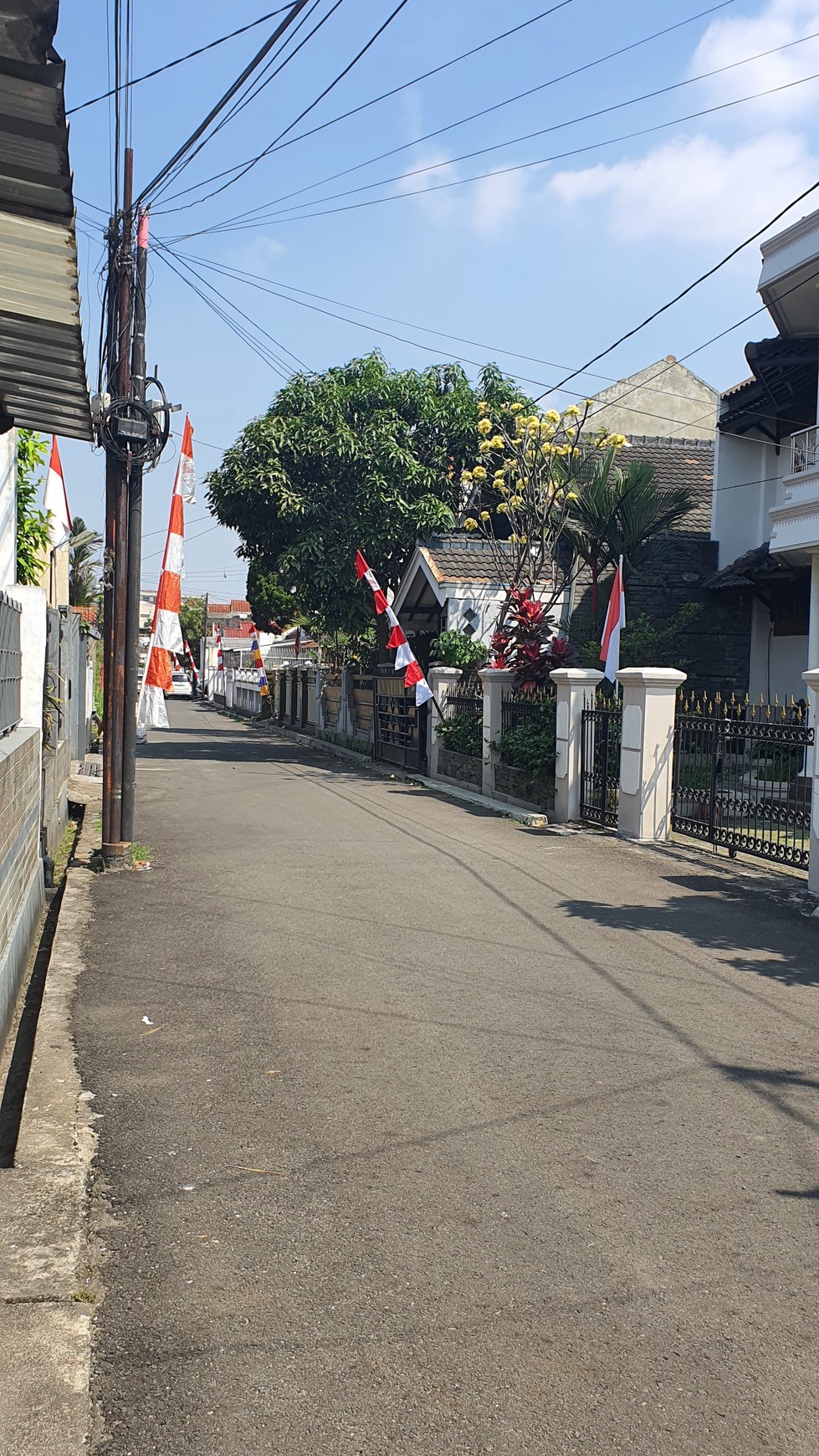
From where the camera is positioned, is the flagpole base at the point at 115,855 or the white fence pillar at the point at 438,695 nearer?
the flagpole base at the point at 115,855

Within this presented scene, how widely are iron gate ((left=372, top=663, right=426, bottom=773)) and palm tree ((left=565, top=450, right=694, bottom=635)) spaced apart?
157 inches

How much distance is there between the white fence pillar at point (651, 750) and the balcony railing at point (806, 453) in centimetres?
613

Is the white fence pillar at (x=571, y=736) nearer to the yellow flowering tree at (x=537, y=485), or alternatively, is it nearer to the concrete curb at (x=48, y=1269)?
the yellow flowering tree at (x=537, y=485)

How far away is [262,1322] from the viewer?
3.48 metres

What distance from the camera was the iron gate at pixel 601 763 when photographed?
47.1 feet

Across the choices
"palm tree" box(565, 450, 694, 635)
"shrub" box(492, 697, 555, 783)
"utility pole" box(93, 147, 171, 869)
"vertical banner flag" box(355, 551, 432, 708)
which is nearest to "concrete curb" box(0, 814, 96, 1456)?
"utility pole" box(93, 147, 171, 869)

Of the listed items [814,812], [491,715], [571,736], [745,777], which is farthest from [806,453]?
[814,812]

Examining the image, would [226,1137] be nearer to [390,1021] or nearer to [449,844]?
[390,1021]

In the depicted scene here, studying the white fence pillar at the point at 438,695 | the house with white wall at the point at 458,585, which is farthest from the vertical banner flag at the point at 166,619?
the house with white wall at the point at 458,585

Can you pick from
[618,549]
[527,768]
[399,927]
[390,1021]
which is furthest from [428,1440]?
[618,549]

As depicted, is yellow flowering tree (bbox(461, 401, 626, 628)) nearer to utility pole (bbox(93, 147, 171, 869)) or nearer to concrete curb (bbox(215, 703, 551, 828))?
concrete curb (bbox(215, 703, 551, 828))

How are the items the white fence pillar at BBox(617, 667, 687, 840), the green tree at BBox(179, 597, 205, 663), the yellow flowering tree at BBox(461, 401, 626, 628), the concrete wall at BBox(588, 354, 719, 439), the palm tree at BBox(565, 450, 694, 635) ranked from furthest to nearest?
the green tree at BBox(179, 597, 205, 663)
the concrete wall at BBox(588, 354, 719, 439)
the palm tree at BBox(565, 450, 694, 635)
the yellow flowering tree at BBox(461, 401, 626, 628)
the white fence pillar at BBox(617, 667, 687, 840)

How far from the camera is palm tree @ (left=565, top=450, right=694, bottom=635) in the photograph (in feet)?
69.9

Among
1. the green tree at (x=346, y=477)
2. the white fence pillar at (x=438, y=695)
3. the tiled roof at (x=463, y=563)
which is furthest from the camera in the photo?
the green tree at (x=346, y=477)
